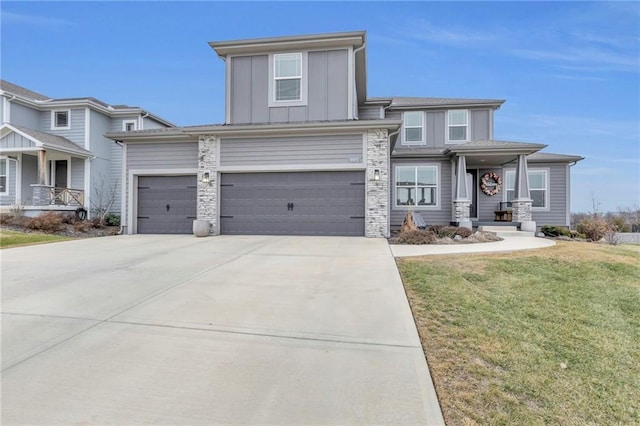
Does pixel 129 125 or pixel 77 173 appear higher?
pixel 129 125

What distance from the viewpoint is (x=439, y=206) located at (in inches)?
565

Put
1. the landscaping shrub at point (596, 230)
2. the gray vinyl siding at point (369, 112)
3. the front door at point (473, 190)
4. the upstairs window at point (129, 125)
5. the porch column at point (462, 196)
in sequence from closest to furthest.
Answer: the landscaping shrub at point (596, 230) → the porch column at point (462, 196) → the front door at point (473, 190) → the gray vinyl siding at point (369, 112) → the upstairs window at point (129, 125)

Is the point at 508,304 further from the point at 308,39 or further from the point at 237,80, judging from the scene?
the point at 237,80

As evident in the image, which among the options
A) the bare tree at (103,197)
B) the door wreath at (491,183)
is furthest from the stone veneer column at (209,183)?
the door wreath at (491,183)

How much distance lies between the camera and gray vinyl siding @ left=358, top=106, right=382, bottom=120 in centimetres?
1577

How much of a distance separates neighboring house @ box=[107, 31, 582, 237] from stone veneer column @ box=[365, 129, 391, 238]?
3cm

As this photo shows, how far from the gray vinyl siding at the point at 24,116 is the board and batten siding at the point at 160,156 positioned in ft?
30.7

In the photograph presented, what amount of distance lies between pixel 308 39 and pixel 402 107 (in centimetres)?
653

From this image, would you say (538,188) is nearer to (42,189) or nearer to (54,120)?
(42,189)

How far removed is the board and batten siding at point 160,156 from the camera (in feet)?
39.3

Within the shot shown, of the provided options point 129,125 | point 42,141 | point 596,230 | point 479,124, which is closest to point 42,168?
point 42,141

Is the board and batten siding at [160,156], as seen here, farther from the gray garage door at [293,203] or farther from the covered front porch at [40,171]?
the covered front porch at [40,171]

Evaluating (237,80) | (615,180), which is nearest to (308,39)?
(237,80)

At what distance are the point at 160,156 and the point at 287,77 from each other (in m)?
5.77
